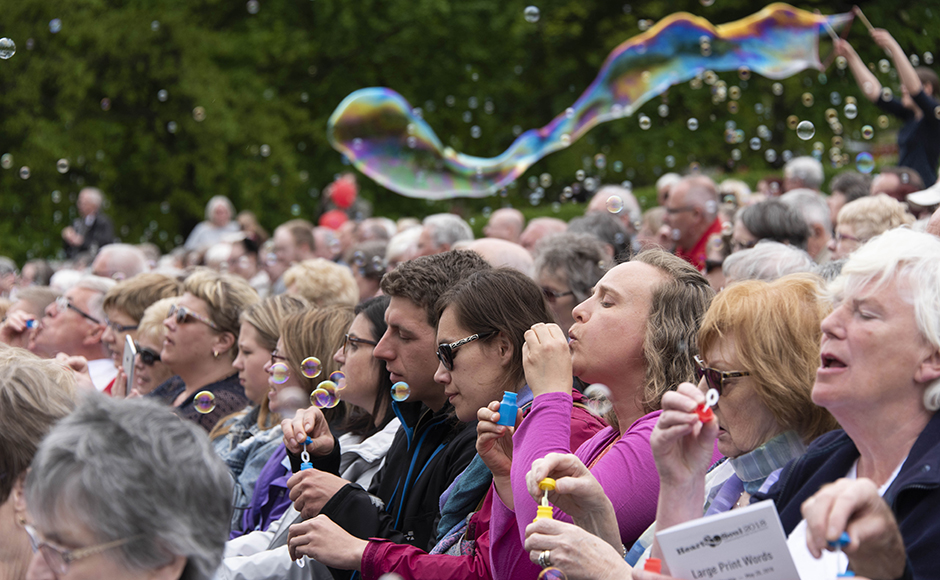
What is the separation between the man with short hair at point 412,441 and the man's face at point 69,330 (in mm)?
3729

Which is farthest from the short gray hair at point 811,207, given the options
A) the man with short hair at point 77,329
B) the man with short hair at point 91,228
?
the man with short hair at point 91,228

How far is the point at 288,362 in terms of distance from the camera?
5.02m

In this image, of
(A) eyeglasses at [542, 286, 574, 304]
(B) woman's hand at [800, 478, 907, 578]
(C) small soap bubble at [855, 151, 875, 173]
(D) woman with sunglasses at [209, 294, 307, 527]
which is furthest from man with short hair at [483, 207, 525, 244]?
(B) woman's hand at [800, 478, 907, 578]

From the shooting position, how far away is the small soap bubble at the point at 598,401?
359 cm

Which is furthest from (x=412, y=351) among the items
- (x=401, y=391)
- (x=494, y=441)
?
(x=494, y=441)

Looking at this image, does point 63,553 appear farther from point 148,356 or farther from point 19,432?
point 148,356

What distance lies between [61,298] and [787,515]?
6004 millimetres

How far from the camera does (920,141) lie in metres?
7.98

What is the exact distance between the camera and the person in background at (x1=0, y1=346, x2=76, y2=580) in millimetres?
2805

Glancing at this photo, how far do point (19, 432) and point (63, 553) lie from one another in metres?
0.83

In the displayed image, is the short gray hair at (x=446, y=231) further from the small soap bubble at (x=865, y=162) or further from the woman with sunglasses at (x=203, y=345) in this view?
the small soap bubble at (x=865, y=162)

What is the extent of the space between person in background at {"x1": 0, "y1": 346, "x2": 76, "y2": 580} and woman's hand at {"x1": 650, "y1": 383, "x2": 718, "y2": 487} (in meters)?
1.68

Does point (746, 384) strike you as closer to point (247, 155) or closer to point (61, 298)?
point (61, 298)

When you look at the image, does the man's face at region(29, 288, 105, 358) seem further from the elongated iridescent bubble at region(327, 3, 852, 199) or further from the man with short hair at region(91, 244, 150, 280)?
the elongated iridescent bubble at region(327, 3, 852, 199)
